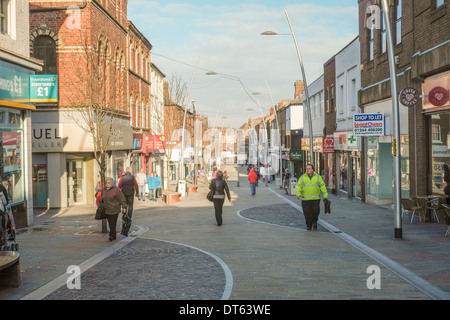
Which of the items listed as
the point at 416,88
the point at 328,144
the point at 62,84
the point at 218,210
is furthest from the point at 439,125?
the point at 62,84

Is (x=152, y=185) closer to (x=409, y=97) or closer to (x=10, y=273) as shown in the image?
(x=409, y=97)

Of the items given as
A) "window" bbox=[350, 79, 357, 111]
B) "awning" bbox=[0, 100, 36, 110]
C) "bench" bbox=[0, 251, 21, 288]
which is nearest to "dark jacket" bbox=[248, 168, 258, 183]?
"window" bbox=[350, 79, 357, 111]

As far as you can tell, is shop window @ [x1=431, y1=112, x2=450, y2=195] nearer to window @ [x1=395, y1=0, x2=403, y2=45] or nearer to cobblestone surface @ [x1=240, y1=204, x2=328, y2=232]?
cobblestone surface @ [x1=240, y1=204, x2=328, y2=232]

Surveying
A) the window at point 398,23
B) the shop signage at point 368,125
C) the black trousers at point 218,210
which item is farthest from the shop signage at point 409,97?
the black trousers at point 218,210

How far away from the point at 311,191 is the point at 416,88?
211 inches

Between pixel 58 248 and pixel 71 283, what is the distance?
3855 millimetres

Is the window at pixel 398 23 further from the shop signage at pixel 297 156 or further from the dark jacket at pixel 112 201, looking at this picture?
the shop signage at pixel 297 156

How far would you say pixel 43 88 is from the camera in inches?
648

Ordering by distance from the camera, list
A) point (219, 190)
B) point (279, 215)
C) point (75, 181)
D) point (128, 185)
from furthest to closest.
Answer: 1. point (75, 181)
2. point (279, 215)
3. point (128, 185)
4. point (219, 190)

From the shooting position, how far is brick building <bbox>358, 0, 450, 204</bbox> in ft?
49.8

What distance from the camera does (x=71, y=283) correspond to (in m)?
8.61

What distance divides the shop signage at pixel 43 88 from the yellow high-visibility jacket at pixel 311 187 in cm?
792

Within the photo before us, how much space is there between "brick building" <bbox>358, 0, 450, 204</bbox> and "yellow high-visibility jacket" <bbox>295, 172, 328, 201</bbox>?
12.3 ft
